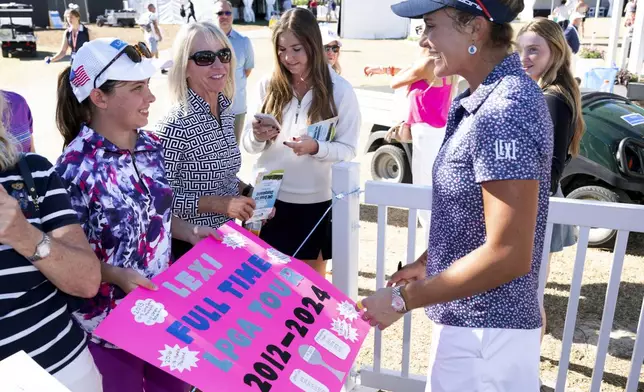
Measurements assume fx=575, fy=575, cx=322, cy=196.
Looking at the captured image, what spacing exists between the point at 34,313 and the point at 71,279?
0.14 metres

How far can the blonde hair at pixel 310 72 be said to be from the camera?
3287mm

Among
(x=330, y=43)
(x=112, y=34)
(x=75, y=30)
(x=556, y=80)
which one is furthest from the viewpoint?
(x=112, y=34)

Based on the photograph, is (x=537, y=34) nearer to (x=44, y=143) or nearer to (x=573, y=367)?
(x=573, y=367)

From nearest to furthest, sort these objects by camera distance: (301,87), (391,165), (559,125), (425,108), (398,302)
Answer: (398,302), (559,125), (301,87), (425,108), (391,165)

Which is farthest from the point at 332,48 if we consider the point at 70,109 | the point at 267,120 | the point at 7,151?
the point at 7,151

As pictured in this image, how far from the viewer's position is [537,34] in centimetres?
337

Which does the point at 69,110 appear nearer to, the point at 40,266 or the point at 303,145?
→ the point at 40,266

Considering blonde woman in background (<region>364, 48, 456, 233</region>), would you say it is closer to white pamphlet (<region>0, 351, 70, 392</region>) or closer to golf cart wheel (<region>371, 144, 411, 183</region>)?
golf cart wheel (<region>371, 144, 411, 183</region>)

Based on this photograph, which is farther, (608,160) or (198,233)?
(608,160)

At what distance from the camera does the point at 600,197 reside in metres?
4.90

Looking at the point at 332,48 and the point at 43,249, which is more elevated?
the point at 332,48

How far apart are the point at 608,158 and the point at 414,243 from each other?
2.94 metres

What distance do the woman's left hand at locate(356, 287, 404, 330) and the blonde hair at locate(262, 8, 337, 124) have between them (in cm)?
165

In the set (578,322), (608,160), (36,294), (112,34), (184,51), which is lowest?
(578,322)
